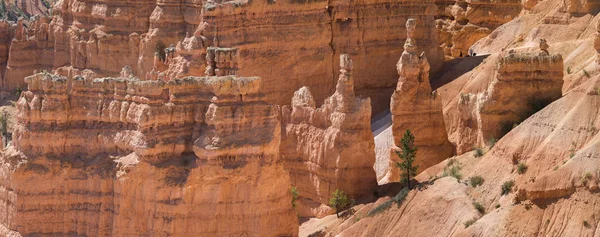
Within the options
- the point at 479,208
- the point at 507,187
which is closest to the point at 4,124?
the point at 479,208

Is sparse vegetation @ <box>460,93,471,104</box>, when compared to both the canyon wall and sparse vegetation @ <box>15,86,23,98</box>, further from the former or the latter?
sparse vegetation @ <box>15,86,23,98</box>

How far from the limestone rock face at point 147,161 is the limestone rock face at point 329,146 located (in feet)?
21.4

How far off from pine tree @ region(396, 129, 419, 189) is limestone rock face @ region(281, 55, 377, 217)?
4.55ft

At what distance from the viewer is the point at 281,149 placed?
2498 inches

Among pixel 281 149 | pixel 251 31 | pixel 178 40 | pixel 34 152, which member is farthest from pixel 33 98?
pixel 178 40

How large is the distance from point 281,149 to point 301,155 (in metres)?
0.96

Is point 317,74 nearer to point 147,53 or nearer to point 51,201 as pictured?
point 147,53

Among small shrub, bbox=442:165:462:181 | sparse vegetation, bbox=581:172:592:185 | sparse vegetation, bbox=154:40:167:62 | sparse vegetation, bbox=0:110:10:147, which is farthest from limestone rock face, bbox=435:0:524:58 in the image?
sparse vegetation, bbox=581:172:592:185

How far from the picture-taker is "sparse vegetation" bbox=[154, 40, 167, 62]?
7735 cm

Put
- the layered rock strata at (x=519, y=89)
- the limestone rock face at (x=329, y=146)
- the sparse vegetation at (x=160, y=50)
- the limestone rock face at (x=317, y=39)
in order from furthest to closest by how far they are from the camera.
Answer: the sparse vegetation at (x=160, y=50) < the limestone rock face at (x=317, y=39) < the limestone rock face at (x=329, y=146) < the layered rock strata at (x=519, y=89)

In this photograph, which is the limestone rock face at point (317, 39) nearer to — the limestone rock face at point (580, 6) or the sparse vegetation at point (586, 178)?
the limestone rock face at point (580, 6)

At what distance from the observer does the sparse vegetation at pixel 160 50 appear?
7735cm

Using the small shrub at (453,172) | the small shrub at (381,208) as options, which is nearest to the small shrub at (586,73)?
the small shrub at (453,172)

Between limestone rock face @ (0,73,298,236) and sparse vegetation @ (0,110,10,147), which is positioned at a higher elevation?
limestone rock face @ (0,73,298,236)
